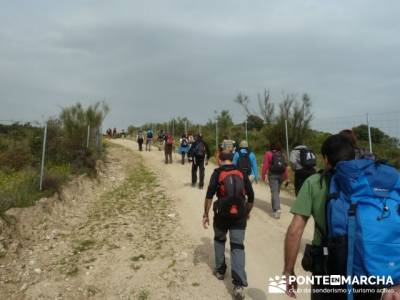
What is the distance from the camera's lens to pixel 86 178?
508 inches

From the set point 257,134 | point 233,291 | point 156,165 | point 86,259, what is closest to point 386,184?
point 233,291

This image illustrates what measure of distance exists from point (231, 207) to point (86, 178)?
8.68 meters

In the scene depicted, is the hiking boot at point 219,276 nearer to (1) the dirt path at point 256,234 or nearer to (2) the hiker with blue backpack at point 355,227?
(1) the dirt path at point 256,234

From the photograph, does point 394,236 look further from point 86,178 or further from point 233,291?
point 86,178

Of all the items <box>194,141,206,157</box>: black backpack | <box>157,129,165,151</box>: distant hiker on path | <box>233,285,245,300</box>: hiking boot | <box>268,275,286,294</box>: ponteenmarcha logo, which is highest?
<box>157,129,165,151</box>: distant hiker on path

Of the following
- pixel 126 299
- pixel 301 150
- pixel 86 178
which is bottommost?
pixel 126 299

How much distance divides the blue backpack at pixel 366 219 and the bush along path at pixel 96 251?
3335mm

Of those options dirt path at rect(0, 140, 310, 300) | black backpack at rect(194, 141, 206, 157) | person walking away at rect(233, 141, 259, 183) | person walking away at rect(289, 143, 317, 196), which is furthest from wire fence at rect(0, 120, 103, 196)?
person walking away at rect(289, 143, 317, 196)

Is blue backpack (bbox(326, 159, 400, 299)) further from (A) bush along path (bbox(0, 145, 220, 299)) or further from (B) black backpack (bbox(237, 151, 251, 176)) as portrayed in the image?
(B) black backpack (bbox(237, 151, 251, 176))

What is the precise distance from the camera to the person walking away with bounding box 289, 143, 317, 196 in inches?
280

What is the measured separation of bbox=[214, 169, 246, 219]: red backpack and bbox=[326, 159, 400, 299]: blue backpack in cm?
261

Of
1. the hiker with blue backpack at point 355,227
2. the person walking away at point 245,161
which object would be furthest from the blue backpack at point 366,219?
the person walking away at point 245,161

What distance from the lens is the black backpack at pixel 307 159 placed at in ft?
23.2

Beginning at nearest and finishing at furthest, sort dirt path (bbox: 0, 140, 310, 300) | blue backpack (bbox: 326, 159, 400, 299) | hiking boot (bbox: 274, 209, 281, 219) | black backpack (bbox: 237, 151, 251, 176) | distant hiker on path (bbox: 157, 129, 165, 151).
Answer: blue backpack (bbox: 326, 159, 400, 299)
dirt path (bbox: 0, 140, 310, 300)
black backpack (bbox: 237, 151, 251, 176)
hiking boot (bbox: 274, 209, 281, 219)
distant hiker on path (bbox: 157, 129, 165, 151)
